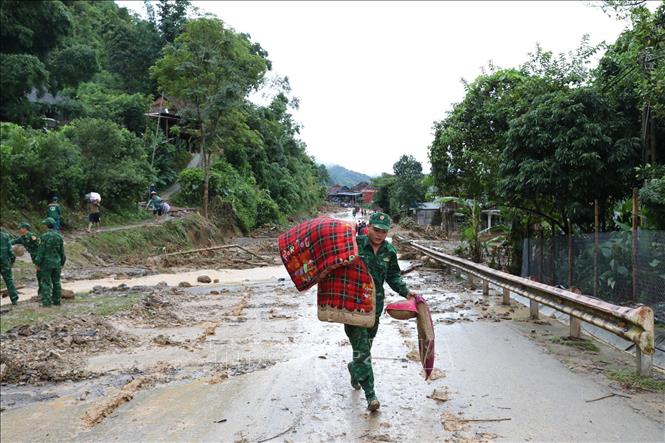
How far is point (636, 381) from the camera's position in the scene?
5.21 meters

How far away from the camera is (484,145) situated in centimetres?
1571

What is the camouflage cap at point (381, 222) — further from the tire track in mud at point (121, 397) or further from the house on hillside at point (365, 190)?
the house on hillside at point (365, 190)

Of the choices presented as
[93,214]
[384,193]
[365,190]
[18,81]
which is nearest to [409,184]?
[384,193]

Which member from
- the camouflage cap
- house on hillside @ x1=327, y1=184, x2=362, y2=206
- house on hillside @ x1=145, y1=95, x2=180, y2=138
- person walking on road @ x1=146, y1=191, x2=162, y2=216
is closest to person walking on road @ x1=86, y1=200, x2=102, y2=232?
person walking on road @ x1=146, y1=191, x2=162, y2=216

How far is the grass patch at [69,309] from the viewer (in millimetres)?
9508

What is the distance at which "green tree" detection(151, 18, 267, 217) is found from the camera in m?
30.7

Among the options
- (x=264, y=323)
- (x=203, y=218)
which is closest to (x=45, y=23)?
(x=203, y=218)

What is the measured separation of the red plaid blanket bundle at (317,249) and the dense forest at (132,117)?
1779 cm

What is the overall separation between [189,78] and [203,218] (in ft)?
27.2

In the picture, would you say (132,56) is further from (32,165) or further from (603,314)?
(603,314)

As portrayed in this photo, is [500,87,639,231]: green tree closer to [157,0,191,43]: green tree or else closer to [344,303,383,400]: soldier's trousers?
[344,303,383,400]: soldier's trousers

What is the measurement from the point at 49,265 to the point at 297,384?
8.05m

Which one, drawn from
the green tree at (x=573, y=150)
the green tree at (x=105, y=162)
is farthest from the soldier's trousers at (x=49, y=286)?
the green tree at (x=105, y=162)

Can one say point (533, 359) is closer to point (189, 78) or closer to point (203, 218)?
point (203, 218)
